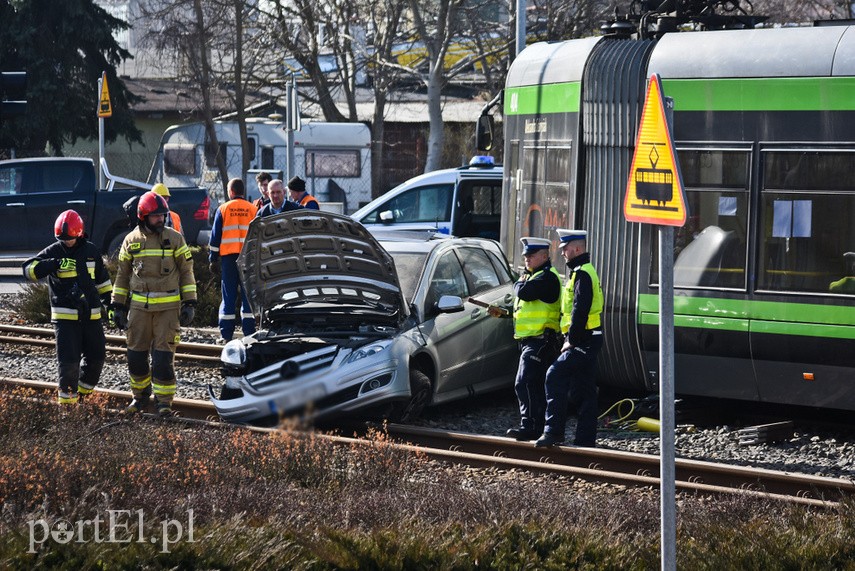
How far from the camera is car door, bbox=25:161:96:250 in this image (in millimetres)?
21562

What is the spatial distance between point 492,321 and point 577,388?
6.36ft

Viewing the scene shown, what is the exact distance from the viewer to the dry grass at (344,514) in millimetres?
5957

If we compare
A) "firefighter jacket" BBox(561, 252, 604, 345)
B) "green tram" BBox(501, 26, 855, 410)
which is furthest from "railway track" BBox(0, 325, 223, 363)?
"firefighter jacket" BBox(561, 252, 604, 345)

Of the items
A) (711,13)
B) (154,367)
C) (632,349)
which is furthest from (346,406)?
(711,13)

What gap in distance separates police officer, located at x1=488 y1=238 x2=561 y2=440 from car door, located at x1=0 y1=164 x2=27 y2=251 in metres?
14.0

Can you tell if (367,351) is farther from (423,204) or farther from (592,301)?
(423,204)

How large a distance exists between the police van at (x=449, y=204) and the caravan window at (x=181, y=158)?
38.9 ft

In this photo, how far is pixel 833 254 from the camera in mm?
9727

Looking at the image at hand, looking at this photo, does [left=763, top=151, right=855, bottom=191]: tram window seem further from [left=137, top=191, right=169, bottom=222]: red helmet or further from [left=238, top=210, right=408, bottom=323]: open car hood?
[left=137, top=191, right=169, bottom=222]: red helmet

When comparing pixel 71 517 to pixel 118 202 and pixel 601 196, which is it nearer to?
pixel 601 196

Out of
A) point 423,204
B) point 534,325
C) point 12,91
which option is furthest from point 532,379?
point 423,204

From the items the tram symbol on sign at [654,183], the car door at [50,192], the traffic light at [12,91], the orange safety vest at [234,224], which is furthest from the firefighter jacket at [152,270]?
the car door at [50,192]

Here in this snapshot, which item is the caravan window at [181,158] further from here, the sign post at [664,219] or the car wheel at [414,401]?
the sign post at [664,219]

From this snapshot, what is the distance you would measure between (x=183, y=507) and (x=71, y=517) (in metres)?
0.64
